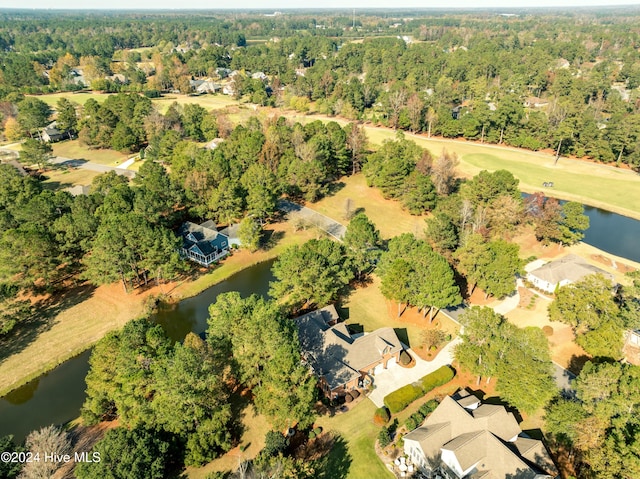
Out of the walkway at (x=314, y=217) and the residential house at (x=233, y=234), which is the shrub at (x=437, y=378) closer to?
the walkway at (x=314, y=217)

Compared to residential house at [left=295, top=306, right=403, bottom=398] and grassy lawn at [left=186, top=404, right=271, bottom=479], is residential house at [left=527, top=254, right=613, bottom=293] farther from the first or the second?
→ grassy lawn at [left=186, top=404, right=271, bottom=479]

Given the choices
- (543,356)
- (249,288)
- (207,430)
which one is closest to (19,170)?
(249,288)

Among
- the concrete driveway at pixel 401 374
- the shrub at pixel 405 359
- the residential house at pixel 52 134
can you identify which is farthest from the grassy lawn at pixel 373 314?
the residential house at pixel 52 134

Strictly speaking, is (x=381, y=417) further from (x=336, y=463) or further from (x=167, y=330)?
(x=167, y=330)

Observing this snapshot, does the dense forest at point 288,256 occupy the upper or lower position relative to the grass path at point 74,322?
upper

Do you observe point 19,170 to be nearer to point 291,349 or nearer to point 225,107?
point 225,107

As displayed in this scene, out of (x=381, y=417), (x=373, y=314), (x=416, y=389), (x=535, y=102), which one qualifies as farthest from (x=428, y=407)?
(x=535, y=102)
